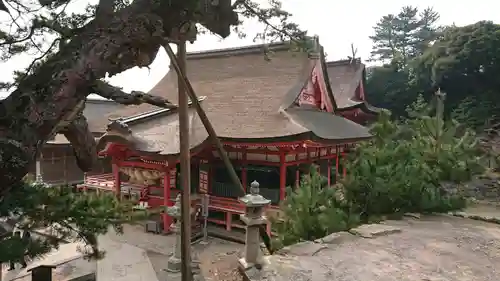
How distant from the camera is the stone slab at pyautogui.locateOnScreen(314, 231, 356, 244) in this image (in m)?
4.41

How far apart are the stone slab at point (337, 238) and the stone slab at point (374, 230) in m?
0.13

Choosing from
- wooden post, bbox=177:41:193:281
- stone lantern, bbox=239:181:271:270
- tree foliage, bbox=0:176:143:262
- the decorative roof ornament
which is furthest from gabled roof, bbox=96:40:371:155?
wooden post, bbox=177:41:193:281

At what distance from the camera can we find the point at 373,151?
6027 mm

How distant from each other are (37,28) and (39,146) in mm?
774

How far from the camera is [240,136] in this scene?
28.3ft

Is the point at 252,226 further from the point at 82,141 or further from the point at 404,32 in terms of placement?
the point at 404,32

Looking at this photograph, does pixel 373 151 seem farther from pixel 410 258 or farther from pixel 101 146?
pixel 101 146

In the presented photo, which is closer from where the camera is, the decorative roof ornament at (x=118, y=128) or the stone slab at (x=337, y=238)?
the stone slab at (x=337, y=238)

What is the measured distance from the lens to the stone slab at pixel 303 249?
3.99m

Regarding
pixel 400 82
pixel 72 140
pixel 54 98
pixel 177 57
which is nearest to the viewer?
pixel 54 98

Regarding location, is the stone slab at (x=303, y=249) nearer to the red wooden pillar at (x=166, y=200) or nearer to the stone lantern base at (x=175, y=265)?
the stone lantern base at (x=175, y=265)

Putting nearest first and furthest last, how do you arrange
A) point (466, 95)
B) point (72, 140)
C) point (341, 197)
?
1. point (72, 140)
2. point (341, 197)
3. point (466, 95)

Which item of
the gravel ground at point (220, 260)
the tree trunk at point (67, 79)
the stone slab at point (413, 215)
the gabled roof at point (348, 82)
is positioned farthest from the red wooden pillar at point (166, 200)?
the gabled roof at point (348, 82)

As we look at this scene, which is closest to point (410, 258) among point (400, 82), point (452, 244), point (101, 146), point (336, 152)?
point (452, 244)
